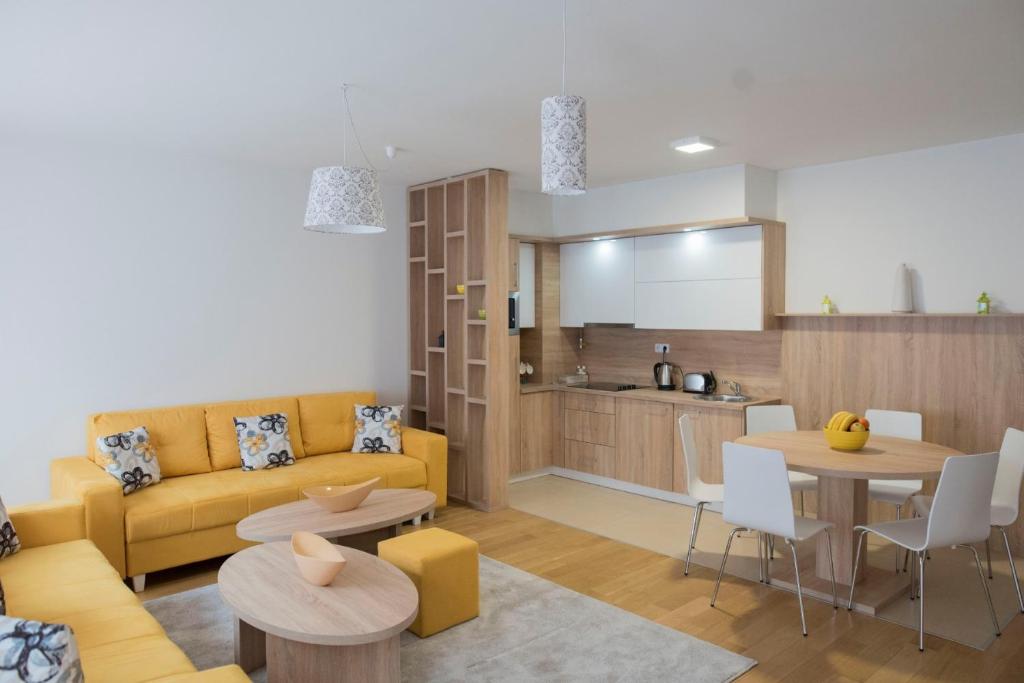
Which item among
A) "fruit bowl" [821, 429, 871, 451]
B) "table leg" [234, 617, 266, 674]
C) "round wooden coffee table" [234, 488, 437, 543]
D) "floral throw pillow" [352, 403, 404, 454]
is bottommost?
"table leg" [234, 617, 266, 674]

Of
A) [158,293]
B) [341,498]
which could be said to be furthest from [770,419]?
[158,293]

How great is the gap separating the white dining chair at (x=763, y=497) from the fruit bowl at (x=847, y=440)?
0.48 meters

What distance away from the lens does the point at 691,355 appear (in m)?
6.26

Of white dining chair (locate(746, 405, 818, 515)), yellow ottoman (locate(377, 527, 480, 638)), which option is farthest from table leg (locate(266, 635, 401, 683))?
white dining chair (locate(746, 405, 818, 515))

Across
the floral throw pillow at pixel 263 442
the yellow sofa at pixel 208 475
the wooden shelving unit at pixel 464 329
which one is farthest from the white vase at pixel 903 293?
the floral throw pillow at pixel 263 442

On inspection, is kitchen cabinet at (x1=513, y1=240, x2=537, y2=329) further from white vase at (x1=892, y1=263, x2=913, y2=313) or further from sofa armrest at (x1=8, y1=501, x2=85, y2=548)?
sofa armrest at (x1=8, y1=501, x2=85, y2=548)

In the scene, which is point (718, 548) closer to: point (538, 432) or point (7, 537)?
point (538, 432)

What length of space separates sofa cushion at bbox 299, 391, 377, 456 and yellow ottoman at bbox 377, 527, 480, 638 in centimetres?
199

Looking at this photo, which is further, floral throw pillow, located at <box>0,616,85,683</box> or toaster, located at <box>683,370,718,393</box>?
toaster, located at <box>683,370,718,393</box>

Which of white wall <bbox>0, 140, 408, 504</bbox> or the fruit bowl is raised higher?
white wall <bbox>0, 140, 408, 504</bbox>

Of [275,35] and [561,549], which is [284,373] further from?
[275,35]

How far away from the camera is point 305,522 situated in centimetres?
368

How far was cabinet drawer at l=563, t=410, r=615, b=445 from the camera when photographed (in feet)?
20.6

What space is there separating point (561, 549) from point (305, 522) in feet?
5.78
